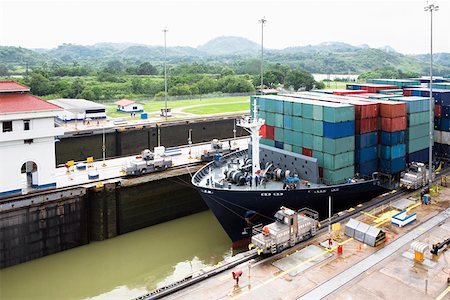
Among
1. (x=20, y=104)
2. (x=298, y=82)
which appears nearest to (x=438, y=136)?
(x=20, y=104)

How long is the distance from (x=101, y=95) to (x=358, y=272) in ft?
314

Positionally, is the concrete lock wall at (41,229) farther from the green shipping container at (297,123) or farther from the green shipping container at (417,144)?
the green shipping container at (417,144)

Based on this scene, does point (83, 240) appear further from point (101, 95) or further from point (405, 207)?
point (101, 95)

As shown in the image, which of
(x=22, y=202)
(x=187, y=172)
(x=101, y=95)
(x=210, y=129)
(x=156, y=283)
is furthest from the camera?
(x=101, y=95)

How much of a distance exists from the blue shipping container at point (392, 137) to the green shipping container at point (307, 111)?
21.3 ft

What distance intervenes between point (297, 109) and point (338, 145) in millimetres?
4484

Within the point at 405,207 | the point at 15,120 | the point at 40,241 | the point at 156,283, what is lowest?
the point at 156,283

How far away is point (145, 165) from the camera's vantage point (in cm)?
3759

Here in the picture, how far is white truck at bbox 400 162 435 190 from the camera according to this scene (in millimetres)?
30998

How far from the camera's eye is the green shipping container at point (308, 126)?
30.8 m

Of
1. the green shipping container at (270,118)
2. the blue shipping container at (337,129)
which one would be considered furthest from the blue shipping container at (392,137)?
the green shipping container at (270,118)

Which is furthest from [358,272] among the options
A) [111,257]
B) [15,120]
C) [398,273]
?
[15,120]

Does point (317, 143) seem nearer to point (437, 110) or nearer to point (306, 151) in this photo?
point (306, 151)

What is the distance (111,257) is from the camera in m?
30.7
